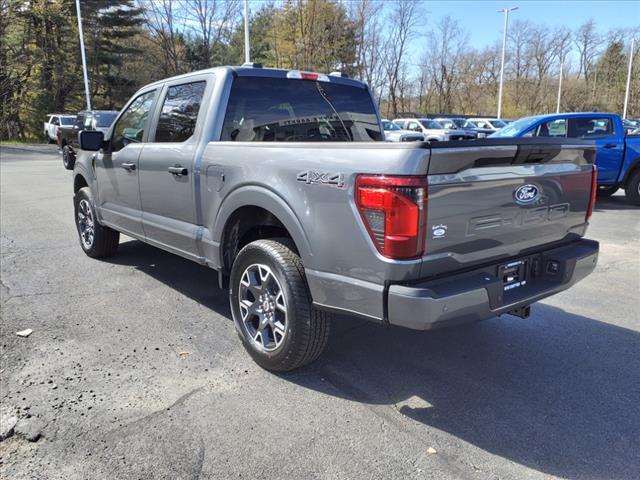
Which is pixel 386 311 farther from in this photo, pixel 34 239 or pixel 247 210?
pixel 34 239

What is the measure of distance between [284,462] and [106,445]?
941 mm

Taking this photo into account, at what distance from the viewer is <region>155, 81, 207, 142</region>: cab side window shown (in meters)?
4.09

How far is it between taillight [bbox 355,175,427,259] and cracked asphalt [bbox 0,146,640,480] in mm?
1038

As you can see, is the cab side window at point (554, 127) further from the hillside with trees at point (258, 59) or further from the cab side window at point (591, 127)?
the hillside with trees at point (258, 59)

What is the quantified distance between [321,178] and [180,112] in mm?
2001

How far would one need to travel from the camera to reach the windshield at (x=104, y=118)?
19531mm

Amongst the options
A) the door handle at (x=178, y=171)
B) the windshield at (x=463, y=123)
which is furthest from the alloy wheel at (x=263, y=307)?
the windshield at (x=463, y=123)

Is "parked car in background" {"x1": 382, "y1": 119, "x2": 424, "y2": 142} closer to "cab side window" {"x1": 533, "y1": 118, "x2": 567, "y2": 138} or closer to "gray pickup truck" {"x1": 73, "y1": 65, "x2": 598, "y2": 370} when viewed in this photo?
"gray pickup truck" {"x1": 73, "y1": 65, "x2": 598, "y2": 370}

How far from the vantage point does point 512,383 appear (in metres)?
3.30

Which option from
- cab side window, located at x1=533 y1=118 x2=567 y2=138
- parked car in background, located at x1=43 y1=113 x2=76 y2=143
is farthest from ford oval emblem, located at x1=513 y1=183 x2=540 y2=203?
parked car in background, located at x1=43 y1=113 x2=76 y2=143

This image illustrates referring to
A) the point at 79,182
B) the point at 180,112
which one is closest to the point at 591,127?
the point at 180,112

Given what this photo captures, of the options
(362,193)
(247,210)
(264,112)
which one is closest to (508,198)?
(362,193)

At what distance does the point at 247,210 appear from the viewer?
3.56 m

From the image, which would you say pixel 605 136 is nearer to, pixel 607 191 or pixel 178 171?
pixel 607 191
